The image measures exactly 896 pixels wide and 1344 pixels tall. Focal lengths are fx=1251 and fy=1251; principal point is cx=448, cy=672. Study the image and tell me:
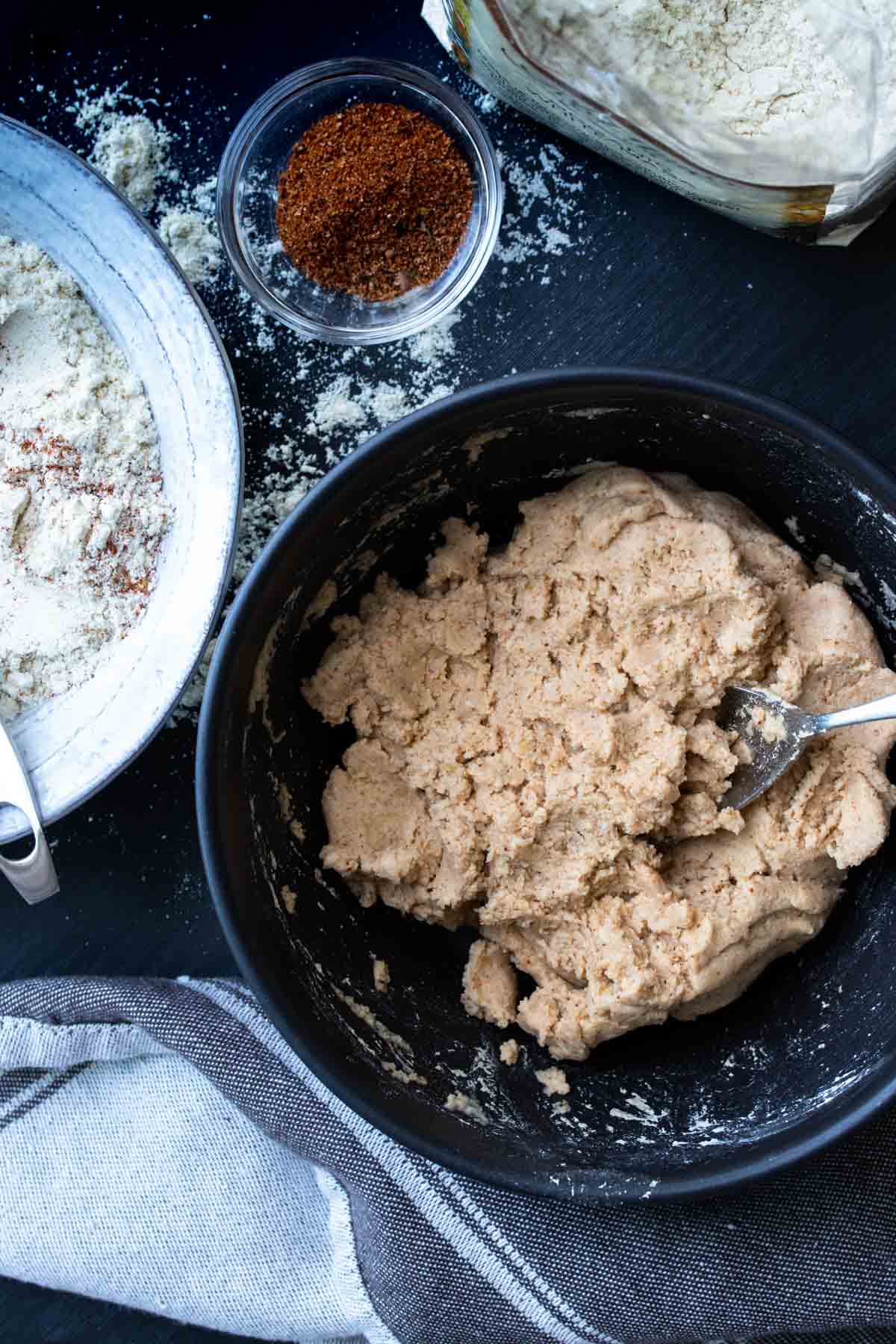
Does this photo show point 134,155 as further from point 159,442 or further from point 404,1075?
point 404,1075

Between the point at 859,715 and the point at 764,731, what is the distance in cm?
10

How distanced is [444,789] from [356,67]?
87cm

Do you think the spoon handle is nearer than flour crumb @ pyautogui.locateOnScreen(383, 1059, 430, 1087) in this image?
Yes

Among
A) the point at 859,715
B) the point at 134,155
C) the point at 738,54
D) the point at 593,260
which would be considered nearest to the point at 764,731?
the point at 859,715

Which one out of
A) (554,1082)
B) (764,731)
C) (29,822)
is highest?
(29,822)

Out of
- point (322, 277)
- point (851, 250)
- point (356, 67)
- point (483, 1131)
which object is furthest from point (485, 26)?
point (483, 1131)

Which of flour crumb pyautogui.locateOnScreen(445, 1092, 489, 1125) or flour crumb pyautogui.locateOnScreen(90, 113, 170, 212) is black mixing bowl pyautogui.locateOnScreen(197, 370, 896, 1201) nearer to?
flour crumb pyautogui.locateOnScreen(445, 1092, 489, 1125)

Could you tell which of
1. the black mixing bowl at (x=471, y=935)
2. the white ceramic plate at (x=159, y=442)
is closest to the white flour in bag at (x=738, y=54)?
the black mixing bowl at (x=471, y=935)

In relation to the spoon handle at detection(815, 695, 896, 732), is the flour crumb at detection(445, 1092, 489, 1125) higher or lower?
lower

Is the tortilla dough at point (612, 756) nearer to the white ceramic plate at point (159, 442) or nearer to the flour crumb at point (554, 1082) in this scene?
the flour crumb at point (554, 1082)

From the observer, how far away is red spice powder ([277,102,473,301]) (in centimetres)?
148

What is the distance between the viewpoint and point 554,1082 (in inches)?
53.1

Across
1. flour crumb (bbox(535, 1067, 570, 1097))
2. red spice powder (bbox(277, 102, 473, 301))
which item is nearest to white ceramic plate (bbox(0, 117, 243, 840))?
red spice powder (bbox(277, 102, 473, 301))

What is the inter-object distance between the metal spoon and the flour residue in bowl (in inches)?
27.7
